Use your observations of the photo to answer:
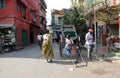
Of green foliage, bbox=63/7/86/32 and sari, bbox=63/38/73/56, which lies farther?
green foliage, bbox=63/7/86/32

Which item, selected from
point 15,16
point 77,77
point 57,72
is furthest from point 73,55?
point 15,16

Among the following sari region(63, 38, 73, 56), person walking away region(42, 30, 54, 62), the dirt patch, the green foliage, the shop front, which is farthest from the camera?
the green foliage

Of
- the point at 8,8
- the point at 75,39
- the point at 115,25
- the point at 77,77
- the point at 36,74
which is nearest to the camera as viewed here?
the point at 77,77

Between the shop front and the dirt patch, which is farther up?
the shop front

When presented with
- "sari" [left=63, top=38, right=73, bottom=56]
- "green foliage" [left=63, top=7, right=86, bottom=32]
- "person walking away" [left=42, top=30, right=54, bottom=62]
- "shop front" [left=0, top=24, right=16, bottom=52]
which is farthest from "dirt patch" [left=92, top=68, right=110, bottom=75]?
"green foliage" [left=63, top=7, right=86, bottom=32]

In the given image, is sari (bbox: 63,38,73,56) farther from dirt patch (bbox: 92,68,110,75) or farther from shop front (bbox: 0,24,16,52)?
shop front (bbox: 0,24,16,52)

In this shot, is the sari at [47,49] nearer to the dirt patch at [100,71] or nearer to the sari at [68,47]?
the sari at [68,47]

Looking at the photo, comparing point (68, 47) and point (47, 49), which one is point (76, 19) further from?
point (47, 49)

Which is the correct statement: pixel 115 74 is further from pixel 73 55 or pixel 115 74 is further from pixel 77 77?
pixel 73 55

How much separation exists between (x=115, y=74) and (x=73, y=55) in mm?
7882

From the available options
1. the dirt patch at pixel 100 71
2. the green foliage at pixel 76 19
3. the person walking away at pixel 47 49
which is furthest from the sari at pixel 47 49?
the green foliage at pixel 76 19

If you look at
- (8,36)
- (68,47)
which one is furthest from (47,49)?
(8,36)

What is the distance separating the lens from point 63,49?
19.1 m

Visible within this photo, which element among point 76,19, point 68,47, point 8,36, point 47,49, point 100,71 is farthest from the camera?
point 76,19
